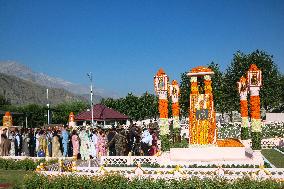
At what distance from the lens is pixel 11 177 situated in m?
Result: 14.4

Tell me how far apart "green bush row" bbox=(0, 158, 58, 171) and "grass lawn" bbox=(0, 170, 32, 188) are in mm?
511

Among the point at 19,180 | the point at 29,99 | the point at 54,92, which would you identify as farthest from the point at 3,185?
the point at 54,92

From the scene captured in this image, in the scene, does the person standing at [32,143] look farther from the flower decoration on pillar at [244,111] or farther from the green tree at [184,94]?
the green tree at [184,94]

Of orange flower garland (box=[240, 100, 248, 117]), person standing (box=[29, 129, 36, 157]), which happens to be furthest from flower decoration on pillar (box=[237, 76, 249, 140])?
person standing (box=[29, 129, 36, 157])

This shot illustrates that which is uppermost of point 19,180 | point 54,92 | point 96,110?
point 54,92

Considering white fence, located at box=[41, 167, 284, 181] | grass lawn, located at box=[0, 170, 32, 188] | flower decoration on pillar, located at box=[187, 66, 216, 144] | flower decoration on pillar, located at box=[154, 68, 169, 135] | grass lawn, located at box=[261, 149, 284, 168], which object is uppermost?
flower decoration on pillar, located at box=[154, 68, 169, 135]

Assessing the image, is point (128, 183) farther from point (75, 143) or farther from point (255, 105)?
point (255, 105)

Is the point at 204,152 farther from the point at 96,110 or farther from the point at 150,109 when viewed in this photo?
the point at 150,109

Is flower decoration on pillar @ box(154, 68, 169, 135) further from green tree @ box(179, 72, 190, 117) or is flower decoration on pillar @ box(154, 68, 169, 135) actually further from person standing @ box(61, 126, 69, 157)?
green tree @ box(179, 72, 190, 117)

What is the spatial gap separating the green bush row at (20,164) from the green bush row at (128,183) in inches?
A: 197

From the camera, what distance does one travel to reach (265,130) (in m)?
32.3

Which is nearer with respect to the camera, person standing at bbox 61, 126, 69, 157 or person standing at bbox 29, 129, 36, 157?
person standing at bbox 61, 126, 69, 157

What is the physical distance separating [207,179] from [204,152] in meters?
6.88

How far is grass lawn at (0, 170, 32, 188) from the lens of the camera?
41.6 feet
